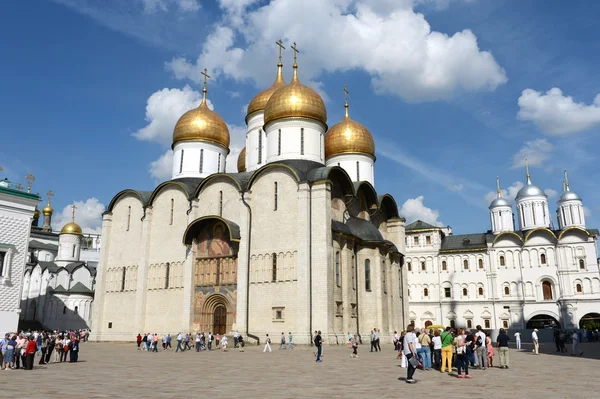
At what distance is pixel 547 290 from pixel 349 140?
26.8 m

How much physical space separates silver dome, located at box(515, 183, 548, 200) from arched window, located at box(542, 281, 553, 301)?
370 inches

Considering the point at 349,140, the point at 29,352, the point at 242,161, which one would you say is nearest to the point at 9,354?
the point at 29,352

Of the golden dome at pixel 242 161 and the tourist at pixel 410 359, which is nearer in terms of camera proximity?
the tourist at pixel 410 359

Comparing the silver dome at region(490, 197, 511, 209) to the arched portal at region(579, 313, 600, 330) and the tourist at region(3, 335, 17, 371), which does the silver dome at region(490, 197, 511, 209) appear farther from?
the tourist at region(3, 335, 17, 371)

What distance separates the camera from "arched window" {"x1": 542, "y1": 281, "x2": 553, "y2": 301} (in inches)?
1866

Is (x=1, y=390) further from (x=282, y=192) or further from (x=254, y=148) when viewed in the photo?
(x=254, y=148)

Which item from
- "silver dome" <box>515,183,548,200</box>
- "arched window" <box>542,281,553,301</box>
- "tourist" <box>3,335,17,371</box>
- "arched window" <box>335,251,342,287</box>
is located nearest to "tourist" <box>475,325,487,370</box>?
"arched window" <box>335,251,342,287</box>

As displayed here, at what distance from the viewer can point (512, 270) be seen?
161ft

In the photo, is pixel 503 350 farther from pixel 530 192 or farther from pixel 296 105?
pixel 530 192

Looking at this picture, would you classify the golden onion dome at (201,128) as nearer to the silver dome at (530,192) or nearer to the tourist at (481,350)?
the tourist at (481,350)

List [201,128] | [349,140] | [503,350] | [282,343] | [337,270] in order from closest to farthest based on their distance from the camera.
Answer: [503,350]
[282,343]
[337,270]
[201,128]
[349,140]

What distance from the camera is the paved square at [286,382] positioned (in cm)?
898

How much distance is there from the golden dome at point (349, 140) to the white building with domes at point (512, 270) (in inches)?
845

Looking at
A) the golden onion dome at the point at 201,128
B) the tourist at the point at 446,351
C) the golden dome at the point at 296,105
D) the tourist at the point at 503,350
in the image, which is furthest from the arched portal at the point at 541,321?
the tourist at the point at 446,351
